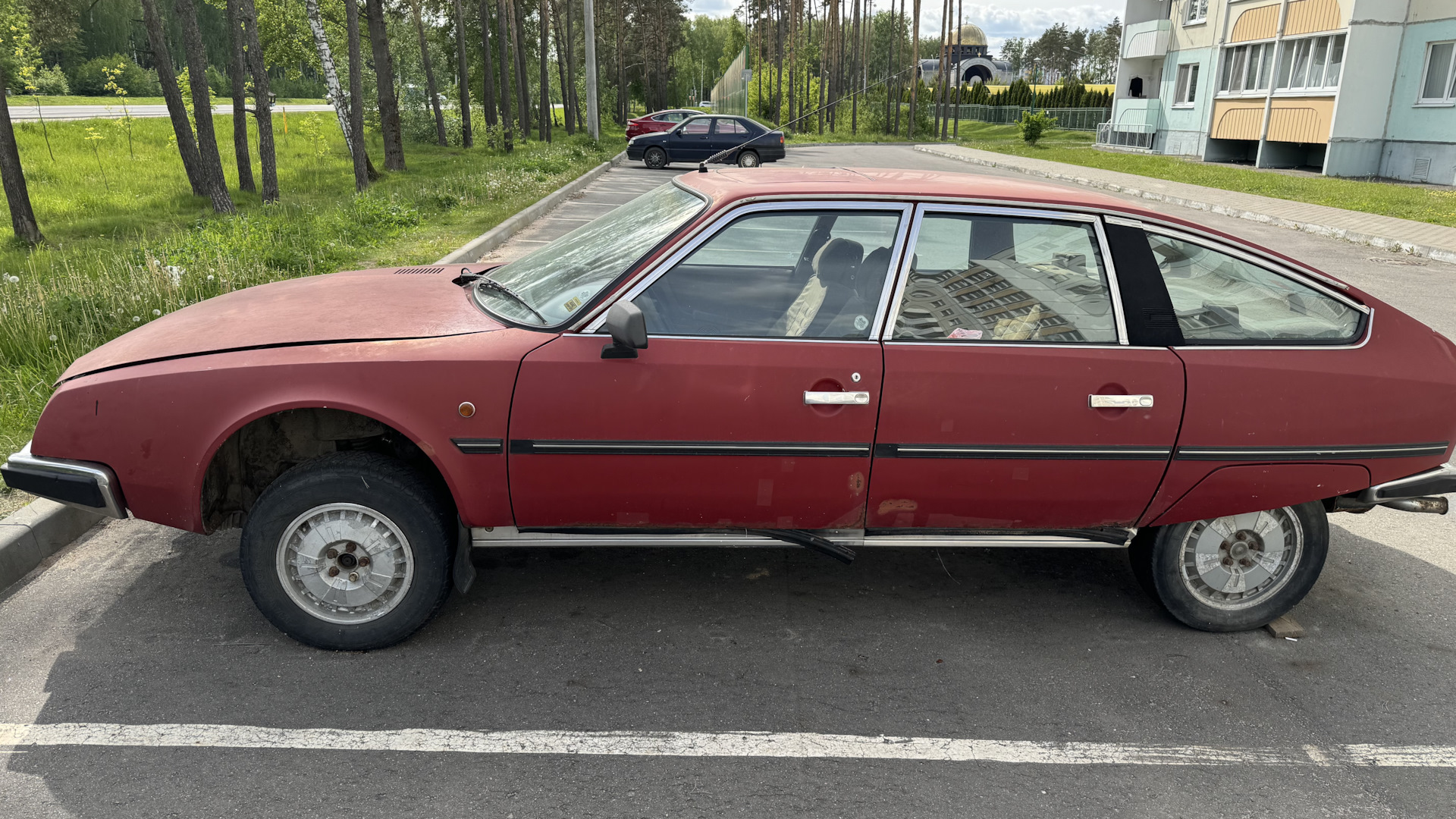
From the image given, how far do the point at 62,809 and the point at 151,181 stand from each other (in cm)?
2189

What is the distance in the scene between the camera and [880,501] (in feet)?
11.8

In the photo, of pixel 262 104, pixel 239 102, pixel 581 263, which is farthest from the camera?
pixel 239 102

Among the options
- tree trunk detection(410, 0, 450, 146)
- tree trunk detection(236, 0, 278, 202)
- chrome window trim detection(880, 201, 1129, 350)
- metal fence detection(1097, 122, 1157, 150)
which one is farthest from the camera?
metal fence detection(1097, 122, 1157, 150)

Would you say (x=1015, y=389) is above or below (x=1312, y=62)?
below

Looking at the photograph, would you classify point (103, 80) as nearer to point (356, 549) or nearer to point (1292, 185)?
point (1292, 185)

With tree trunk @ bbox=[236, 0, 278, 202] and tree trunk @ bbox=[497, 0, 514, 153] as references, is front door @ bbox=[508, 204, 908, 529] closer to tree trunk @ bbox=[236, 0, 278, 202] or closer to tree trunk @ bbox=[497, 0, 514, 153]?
tree trunk @ bbox=[236, 0, 278, 202]

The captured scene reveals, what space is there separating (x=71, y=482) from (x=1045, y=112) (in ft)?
190

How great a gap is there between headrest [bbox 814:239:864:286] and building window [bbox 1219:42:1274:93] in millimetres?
31969

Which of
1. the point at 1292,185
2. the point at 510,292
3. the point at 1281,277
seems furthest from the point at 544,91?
the point at 1281,277

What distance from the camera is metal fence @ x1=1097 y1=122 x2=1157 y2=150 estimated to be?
3991cm

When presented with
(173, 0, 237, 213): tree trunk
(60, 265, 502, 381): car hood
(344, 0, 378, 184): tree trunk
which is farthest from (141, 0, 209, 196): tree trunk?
(60, 265, 502, 381): car hood

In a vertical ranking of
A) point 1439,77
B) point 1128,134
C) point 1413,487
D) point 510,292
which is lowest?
point 1413,487

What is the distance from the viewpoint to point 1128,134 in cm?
4172

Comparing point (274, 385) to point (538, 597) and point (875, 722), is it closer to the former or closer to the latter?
point (538, 597)
